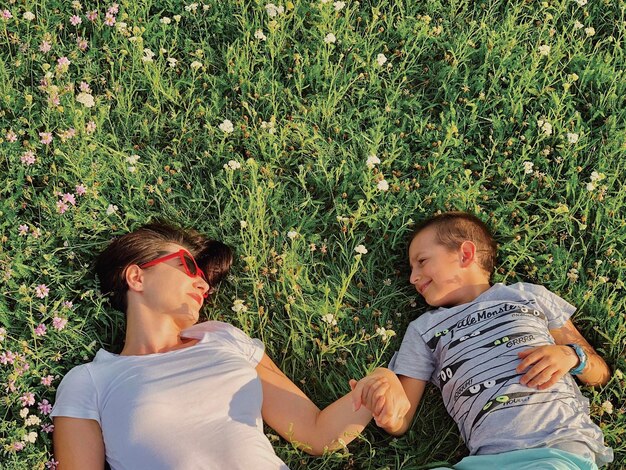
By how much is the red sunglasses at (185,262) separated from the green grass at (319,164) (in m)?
0.32

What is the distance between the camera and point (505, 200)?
461cm

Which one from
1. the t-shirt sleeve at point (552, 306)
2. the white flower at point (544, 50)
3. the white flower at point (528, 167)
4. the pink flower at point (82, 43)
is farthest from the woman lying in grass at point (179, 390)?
the white flower at point (544, 50)

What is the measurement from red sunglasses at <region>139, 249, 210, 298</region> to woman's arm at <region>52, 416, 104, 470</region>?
82cm

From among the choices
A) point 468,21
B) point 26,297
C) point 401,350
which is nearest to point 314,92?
point 468,21

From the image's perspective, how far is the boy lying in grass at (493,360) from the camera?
3588 millimetres

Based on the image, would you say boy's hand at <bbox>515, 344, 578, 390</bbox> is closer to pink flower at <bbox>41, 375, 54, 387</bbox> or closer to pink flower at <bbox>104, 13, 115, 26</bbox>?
pink flower at <bbox>41, 375, 54, 387</bbox>

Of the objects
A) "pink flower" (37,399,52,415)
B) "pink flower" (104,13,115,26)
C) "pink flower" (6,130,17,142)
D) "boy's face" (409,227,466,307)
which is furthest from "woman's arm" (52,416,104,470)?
"pink flower" (104,13,115,26)

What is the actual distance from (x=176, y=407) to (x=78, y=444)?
1.58ft

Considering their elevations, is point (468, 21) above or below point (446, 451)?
above

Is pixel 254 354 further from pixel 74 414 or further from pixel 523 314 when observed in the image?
pixel 523 314

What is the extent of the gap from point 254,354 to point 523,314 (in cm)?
135

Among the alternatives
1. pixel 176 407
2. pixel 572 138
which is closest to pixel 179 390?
pixel 176 407

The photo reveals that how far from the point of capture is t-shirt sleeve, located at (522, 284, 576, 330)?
161 inches

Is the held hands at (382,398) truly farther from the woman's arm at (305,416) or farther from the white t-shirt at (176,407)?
the white t-shirt at (176,407)
